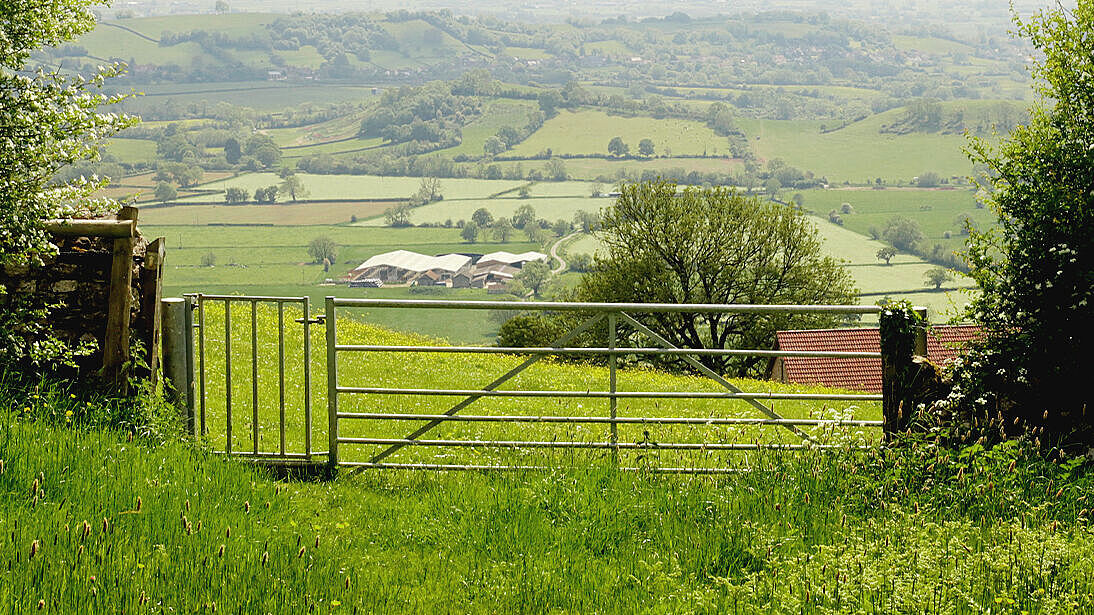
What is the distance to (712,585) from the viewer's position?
17.3 feet

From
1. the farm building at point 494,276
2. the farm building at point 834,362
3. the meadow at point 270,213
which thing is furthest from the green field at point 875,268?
the farm building at point 834,362

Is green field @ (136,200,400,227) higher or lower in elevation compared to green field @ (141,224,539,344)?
higher

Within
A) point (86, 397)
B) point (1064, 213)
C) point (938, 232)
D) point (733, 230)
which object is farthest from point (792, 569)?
point (938, 232)

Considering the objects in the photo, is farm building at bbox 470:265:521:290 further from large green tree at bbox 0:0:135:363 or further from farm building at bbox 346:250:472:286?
large green tree at bbox 0:0:135:363

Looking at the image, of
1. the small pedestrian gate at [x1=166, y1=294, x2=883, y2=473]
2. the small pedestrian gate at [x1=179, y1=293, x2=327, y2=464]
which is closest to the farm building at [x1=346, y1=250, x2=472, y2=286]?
the small pedestrian gate at [x1=179, y1=293, x2=327, y2=464]

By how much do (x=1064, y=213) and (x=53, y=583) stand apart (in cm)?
732

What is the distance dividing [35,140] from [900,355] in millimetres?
6775

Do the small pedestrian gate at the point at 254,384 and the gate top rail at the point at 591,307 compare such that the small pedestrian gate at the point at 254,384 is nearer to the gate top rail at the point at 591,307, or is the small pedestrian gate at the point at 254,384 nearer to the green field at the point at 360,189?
the gate top rail at the point at 591,307

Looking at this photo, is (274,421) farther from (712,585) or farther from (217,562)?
(712,585)

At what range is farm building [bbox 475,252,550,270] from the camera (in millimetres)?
119625

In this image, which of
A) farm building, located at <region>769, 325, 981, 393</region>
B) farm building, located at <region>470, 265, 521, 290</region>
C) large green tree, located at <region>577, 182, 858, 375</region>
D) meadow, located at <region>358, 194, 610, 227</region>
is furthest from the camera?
meadow, located at <region>358, 194, 610, 227</region>

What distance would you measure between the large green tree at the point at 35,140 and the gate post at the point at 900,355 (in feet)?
20.8

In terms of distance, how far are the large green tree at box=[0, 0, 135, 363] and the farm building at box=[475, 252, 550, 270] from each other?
109 m

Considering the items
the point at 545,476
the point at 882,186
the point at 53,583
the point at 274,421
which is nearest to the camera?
the point at 53,583
